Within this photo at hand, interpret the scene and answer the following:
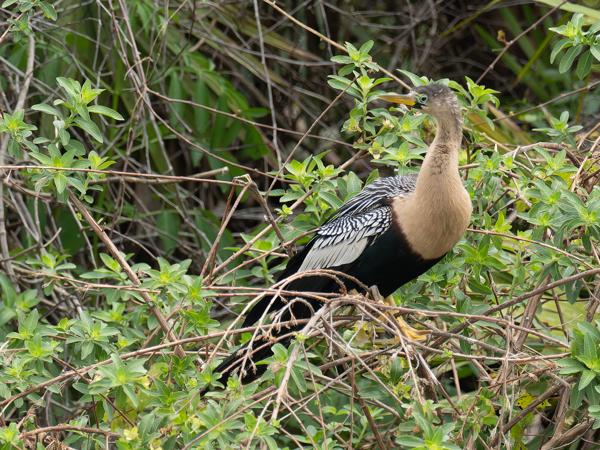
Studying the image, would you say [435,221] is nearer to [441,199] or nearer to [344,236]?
[441,199]

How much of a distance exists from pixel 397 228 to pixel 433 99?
420 millimetres

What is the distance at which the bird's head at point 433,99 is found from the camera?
3.25 m

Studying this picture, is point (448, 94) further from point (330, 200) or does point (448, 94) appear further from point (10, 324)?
point (10, 324)

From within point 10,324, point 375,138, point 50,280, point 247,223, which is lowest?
point 247,223

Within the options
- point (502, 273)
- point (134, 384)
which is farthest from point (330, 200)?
point (134, 384)

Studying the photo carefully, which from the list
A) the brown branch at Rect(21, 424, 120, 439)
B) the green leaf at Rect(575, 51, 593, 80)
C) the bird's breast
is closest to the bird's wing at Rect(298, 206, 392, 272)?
the bird's breast

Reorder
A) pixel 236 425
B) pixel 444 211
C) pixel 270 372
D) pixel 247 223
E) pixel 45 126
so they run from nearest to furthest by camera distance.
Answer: pixel 236 425 < pixel 270 372 < pixel 444 211 < pixel 45 126 < pixel 247 223

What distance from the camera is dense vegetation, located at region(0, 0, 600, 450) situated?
2473 mm

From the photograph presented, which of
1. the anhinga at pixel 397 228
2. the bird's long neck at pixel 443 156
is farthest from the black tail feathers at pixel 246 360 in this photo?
the bird's long neck at pixel 443 156

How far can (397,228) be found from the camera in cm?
341

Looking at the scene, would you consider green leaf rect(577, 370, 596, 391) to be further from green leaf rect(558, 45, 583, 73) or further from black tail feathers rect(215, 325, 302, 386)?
green leaf rect(558, 45, 583, 73)

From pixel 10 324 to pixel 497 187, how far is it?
1806 millimetres

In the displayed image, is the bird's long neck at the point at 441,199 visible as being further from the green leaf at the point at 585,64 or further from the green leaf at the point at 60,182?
the green leaf at the point at 60,182

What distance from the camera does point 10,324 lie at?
3871mm
